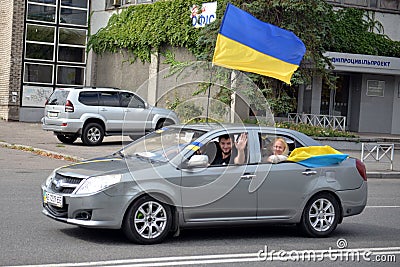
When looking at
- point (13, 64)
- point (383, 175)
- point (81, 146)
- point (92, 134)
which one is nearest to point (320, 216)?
point (383, 175)

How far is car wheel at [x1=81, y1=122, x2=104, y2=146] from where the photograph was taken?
77.3 ft

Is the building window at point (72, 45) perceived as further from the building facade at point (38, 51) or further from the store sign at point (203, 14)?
the store sign at point (203, 14)

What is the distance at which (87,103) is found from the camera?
77.9 ft

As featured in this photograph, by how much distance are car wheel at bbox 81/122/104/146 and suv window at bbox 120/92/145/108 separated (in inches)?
50.4

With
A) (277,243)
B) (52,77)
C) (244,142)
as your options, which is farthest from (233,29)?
(52,77)

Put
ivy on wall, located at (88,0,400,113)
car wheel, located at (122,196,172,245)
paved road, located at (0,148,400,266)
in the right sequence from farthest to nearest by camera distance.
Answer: ivy on wall, located at (88,0,400,113) < car wheel, located at (122,196,172,245) < paved road, located at (0,148,400,266)

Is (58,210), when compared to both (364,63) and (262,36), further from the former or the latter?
(364,63)

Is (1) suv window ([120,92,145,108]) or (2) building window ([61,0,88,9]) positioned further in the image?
(2) building window ([61,0,88,9])

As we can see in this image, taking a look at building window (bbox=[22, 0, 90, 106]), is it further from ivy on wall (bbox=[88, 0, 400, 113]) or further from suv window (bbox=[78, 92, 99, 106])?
suv window (bbox=[78, 92, 99, 106])

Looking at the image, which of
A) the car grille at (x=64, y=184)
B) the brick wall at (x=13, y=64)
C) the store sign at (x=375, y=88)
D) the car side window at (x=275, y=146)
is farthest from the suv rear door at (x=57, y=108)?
the store sign at (x=375, y=88)

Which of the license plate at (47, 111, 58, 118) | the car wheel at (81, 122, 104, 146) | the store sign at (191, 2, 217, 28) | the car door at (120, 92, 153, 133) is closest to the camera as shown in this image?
the car door at (120, 92, 153, 133)

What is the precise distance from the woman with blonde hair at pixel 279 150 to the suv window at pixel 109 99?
1457 cm

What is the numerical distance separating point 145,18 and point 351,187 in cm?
2191

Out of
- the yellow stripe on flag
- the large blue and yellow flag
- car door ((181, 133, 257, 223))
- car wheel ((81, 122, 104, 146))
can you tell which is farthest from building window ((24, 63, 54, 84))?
car door ((181, 133, 257, 223))
